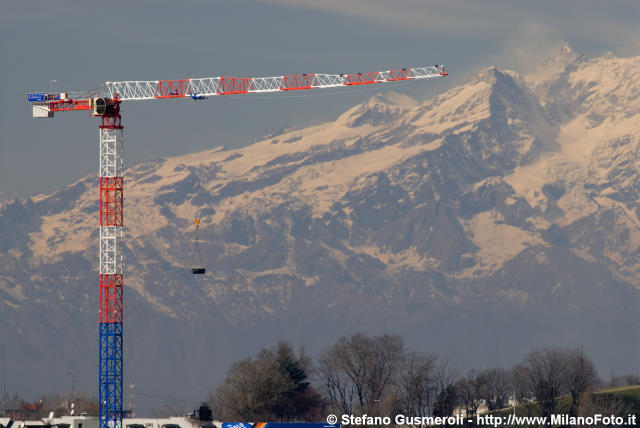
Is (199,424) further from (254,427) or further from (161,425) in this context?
(254,427)

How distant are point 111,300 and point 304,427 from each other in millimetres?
68558

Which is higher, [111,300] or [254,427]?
[111,300]

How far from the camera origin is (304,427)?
137625 mm

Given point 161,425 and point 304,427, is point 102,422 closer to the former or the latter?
point 161,425

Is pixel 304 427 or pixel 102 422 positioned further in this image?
pixel 102 422

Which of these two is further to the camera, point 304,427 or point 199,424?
point 199,424

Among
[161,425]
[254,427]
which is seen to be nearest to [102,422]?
[161,425]

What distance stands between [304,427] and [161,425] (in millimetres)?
64841

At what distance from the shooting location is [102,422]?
198 metres

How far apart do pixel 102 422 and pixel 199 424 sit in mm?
15293

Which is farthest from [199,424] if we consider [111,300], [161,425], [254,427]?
[254,427]

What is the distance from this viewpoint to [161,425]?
198 metres

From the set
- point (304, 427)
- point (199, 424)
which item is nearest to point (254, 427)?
point (304, 427)

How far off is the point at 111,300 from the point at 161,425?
19.3 m
